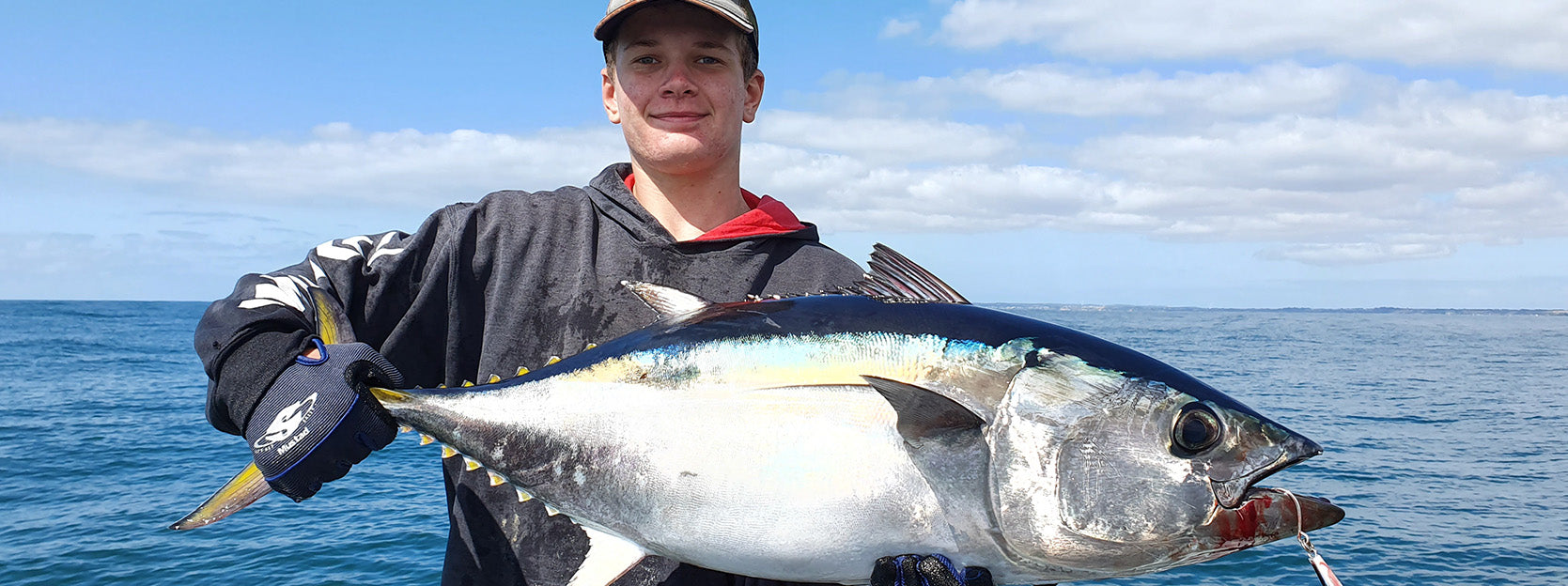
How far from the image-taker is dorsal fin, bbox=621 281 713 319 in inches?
105

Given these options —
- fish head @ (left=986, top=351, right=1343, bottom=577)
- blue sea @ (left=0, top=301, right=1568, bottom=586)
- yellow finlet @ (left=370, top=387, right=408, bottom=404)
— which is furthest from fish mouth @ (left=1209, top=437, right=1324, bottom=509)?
blue sea @ (left=0, top=301, right=1568, bottom=586)

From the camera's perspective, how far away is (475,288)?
3.14m

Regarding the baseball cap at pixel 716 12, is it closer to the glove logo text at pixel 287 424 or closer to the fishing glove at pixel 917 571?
the glove logo text at pixel 287 424

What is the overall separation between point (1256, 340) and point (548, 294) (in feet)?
221

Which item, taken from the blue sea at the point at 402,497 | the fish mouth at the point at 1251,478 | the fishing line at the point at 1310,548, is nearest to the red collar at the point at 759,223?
the fish mouth at the point at 1251,478

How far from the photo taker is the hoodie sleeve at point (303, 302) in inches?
103

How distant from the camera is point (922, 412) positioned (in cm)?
223

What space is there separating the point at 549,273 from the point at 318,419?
2.86ft

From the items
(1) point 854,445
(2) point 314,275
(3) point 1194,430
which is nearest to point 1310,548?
(3) point 1194,430

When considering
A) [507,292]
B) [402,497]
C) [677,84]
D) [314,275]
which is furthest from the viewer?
[402,497]

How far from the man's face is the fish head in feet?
4.93

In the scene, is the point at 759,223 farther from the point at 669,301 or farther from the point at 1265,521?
the point at 1265,521

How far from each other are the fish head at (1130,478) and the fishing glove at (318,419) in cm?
161

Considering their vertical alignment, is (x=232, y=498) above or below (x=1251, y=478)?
below
